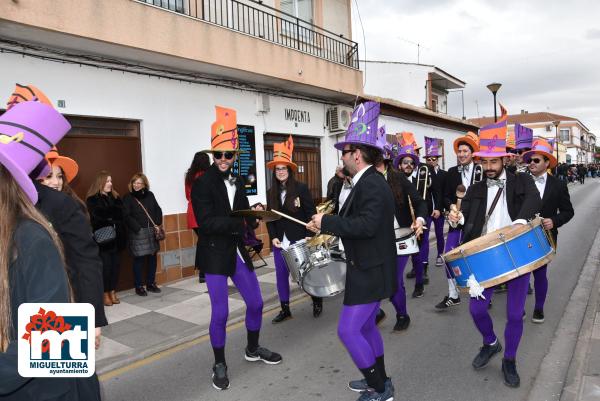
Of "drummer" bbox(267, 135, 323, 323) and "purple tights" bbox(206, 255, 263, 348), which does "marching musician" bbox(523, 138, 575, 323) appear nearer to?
"drummer" bbox(267, 135, 323, 323)

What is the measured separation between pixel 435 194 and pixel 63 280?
699 cm

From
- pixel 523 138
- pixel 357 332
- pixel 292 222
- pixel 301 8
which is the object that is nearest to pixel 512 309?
pixel 357 332

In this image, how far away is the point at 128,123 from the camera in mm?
8219

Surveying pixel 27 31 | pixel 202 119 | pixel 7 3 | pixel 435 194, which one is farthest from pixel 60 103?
pixel 435 194

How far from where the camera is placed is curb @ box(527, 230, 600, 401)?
156 inches

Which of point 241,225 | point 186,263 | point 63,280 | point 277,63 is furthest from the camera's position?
point 277,63

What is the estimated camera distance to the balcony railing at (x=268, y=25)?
9.34 metres

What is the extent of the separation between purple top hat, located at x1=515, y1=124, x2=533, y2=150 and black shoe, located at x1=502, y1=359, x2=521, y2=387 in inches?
216

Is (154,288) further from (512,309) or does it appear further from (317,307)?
(512,309)

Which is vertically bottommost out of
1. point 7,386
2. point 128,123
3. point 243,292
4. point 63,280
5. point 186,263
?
point 186,263

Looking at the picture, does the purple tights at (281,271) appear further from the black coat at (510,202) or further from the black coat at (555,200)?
the black coat at (555,200)

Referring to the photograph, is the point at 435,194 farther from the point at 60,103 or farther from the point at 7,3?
the point at 7,3

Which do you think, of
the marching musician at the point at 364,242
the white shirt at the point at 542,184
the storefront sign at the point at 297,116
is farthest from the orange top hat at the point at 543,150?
the storefront sign at the point at 297,116

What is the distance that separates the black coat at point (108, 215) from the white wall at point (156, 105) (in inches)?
58.0
